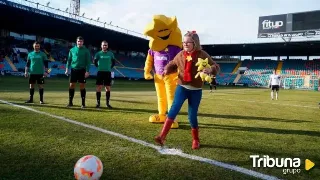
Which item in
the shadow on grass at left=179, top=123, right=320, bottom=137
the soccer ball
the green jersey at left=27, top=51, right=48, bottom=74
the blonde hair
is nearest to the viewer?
the soccer ball

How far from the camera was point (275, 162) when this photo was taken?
3750 millimetres

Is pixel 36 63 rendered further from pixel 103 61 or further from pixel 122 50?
pixel 122 50

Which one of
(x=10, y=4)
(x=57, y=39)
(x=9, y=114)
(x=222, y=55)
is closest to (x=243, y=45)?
(x=222, y=55)

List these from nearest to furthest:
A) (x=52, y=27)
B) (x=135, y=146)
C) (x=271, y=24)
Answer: (x=135, y=146), (x=52, y=27), (x=271, y=24)

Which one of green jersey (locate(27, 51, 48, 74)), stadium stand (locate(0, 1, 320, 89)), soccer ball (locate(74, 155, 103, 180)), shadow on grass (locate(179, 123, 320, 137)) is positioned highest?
stadium stand (locate(0, 1, 320, 89))

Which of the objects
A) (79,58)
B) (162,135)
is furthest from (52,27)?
(162,135)

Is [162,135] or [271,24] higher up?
[271,24]

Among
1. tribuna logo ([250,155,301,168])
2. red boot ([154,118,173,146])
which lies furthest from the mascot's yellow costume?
tribuna logo ([250,155,301,168])

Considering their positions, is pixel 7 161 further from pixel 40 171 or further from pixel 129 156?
pixel 129 156

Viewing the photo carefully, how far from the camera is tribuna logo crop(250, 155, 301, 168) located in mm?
3641

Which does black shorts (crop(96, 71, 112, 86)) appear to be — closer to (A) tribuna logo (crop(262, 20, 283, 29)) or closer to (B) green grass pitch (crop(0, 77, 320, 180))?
(B) green grass pitch (crop(0, 77, 320, 180))

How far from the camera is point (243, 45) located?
151ft

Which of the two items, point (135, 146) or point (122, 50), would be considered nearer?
point (135, 146)

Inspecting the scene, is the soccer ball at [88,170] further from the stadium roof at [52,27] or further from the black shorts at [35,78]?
the stadium roof at [52,27]
